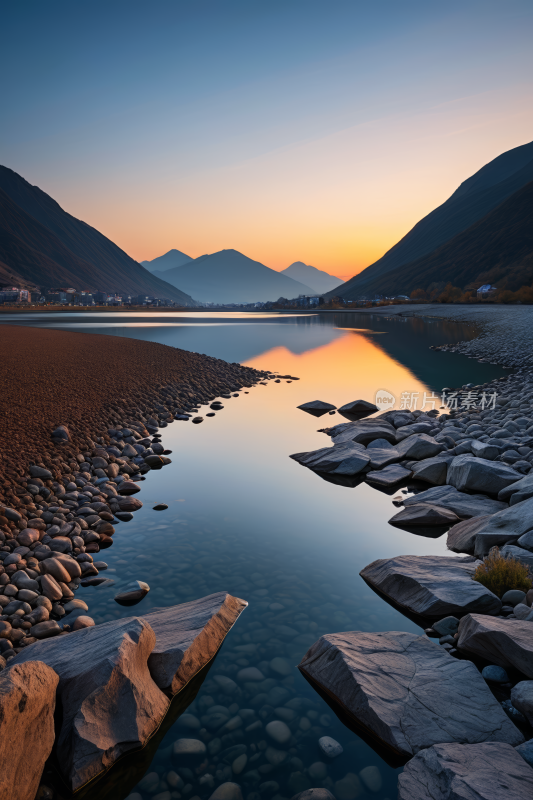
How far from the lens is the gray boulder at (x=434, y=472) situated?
11.8 meters

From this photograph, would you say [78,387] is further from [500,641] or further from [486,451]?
[500,641]

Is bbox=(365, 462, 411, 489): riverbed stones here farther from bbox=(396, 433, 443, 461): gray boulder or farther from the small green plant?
the small green plant

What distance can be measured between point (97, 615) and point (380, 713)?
401cm

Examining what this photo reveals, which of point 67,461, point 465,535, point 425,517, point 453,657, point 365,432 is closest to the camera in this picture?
point 453,657

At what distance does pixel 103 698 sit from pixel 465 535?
22.2 feet

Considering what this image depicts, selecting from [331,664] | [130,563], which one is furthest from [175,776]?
[130,563]

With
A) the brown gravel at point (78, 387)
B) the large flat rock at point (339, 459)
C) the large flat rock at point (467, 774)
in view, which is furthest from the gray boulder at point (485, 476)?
the brown gravel at point (78, 387)

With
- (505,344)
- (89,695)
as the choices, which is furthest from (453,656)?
(505,344)

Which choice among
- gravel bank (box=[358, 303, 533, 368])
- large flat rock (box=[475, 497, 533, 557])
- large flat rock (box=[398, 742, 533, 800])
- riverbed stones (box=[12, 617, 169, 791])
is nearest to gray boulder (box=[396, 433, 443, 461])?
large flat rock (box=[475, 497, 533, 557])

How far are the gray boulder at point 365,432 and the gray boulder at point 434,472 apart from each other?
3.09 m

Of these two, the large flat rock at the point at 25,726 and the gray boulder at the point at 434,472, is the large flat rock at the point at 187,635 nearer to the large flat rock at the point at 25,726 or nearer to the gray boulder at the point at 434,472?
the large flat rock at the point at 25,726

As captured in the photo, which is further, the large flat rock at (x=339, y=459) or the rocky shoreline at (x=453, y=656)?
the large flat rock at (x=339, y=459)

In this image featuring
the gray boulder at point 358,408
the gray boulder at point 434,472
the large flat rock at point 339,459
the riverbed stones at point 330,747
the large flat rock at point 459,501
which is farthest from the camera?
the gray boulder at point 358,408

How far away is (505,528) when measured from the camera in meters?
7.84
